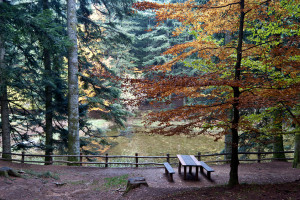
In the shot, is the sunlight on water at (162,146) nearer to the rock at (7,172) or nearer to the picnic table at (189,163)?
the picnic table at (189,163)

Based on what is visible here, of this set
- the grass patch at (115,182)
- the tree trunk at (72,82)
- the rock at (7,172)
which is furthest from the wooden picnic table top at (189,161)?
the rock at (7,172)

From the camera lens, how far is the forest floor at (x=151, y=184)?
5.66m

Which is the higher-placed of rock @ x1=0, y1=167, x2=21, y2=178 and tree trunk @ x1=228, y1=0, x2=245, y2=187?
tree trunk @ x1=228, y1=0, x2=245, y2=187

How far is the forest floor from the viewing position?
18.6 feet

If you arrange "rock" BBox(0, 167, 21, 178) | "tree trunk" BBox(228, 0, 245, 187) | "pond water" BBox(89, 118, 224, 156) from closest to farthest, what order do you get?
"tree trunk" BBox(228, 0, 245, 187) → "rock" BBox(0, 167, 21, 178) → "pond water" BBox(89, 118, 224, 156)

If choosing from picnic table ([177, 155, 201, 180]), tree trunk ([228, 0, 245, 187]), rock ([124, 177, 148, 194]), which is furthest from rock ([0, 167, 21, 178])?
tree trunk ([228, 0, 245, 187])

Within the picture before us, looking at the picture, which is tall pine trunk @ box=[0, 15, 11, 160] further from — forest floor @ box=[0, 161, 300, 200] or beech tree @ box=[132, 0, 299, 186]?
beech tree @ box=[132, 0, 299, 186]

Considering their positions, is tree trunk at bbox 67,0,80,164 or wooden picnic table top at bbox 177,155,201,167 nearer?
wooden picnic table top at bbox 177,155,201,167

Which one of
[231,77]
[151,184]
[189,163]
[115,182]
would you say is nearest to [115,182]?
[115,182]

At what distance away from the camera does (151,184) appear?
820cm

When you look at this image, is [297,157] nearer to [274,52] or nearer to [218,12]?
[274,52]

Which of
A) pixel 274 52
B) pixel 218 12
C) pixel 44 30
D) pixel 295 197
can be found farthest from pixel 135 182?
pixel 44 30

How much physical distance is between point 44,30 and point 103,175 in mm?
6831

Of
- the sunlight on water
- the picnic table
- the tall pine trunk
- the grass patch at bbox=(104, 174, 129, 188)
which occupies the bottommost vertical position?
the sunlight on water
